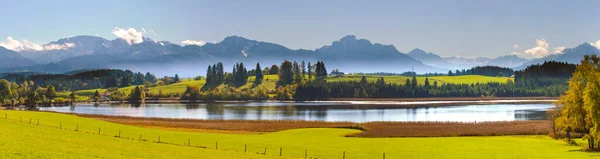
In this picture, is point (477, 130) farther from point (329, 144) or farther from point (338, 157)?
point (338, 157)

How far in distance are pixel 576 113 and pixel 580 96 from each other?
2846 millimetres

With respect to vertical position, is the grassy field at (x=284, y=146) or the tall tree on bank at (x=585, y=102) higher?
the tall tree on bank at (x=585, y=102)

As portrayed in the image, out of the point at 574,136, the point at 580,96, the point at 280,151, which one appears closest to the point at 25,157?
the point at 280,151

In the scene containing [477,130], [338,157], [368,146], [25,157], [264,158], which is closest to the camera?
[25,157]

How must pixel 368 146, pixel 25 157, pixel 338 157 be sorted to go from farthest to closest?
pixel 368 146
pixel 338 157
pixel 25 157

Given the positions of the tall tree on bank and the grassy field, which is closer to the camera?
the grassy field

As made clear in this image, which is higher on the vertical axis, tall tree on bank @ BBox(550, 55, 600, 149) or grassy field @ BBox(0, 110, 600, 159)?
tall tree on bank @ BBox(550, 55, 600, 149)

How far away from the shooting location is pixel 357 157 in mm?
54906

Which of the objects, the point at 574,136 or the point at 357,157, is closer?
the point at 357,157

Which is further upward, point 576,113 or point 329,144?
point 576,113

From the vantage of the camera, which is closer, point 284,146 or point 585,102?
point 585,102

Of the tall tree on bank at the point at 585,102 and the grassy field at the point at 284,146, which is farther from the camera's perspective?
the tall tree on bank at the point at 585,102

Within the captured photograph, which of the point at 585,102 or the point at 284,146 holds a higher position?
the point at 585,102

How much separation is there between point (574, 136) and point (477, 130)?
17.7m
